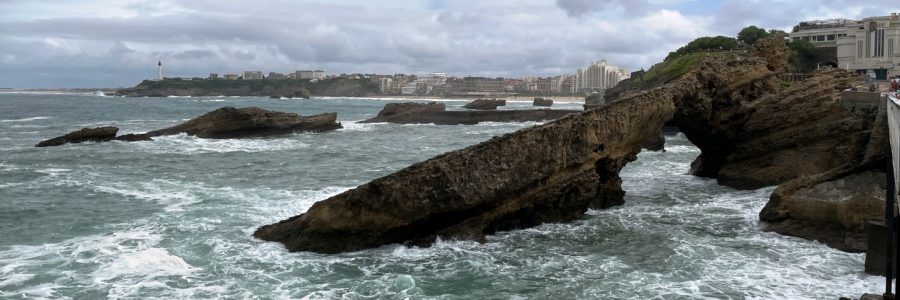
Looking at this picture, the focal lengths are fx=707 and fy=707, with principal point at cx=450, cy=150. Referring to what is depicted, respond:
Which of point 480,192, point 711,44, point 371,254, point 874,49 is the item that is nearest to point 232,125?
point 371,254

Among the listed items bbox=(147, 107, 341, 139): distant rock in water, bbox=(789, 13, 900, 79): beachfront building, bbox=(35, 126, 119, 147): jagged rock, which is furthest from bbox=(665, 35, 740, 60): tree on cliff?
bbox=(35, 126, 119, 147): jagged rock

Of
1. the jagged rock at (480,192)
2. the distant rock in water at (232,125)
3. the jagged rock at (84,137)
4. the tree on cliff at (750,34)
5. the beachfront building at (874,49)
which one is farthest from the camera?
the tree on cliff at (750,34)

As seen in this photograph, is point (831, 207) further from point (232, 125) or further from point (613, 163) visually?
point (232, 125)

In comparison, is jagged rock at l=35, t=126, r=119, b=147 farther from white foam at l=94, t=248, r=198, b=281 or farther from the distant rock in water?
white foam at l=94, t=248, r=198, b=281

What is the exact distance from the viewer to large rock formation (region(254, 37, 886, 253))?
52.6ft

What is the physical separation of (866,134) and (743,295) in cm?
1025

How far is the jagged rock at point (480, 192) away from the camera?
52.3 feet

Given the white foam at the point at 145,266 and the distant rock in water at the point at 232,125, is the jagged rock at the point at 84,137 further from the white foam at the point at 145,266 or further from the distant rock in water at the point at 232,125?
the white foam at the point at 145,266

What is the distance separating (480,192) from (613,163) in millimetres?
5402

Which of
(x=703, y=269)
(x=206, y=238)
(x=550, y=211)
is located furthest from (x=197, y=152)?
(x=703, y=269)

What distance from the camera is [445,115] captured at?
7150 centimetres

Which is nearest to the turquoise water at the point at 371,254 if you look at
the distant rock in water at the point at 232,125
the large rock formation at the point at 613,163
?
the large rock formation at the point at 613,163

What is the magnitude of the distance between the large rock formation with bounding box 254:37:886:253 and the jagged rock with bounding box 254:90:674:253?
3 cm

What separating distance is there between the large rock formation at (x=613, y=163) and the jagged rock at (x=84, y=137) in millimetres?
30855
